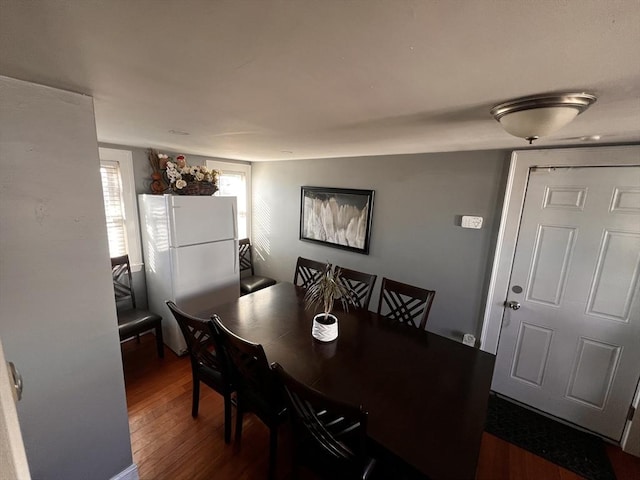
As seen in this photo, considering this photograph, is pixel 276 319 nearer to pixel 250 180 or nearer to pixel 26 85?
pixel 26 85

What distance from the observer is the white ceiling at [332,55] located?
21.2 inches

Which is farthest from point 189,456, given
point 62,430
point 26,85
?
point 26,85

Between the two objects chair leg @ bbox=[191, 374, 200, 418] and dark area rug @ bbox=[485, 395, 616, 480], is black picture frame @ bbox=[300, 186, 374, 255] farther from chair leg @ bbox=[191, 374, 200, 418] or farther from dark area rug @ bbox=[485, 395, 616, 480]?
chair leg @ bbox=[191, 374, 200, 418]

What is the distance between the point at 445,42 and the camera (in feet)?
2.09

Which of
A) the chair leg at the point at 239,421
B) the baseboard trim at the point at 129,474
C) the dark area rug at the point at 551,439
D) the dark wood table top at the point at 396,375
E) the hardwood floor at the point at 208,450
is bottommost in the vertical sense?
the hardwood floor at the point at 208,450

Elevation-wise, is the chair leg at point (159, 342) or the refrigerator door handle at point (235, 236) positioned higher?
the refrigerator door handle at point (235, 236)

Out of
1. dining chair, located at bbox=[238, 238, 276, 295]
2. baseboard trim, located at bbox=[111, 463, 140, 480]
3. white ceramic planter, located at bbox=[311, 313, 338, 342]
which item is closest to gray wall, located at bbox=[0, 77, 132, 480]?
baseboard trim, located at bbox=[111, 463, 140, 480]

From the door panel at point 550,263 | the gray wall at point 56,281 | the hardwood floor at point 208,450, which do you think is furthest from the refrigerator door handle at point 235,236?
the door panel at point 550,263

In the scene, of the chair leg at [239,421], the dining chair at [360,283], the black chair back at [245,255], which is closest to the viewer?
the chair leg at [239,421]

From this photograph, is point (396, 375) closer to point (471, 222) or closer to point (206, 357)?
point (206, 357)

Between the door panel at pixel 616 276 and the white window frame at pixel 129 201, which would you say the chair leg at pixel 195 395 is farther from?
the door panel at pixel 616 276

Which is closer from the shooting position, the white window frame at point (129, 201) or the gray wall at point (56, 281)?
the gray wall at point (56, 281)

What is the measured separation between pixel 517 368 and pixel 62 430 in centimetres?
315

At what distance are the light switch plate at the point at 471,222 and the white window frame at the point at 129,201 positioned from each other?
3.35m
